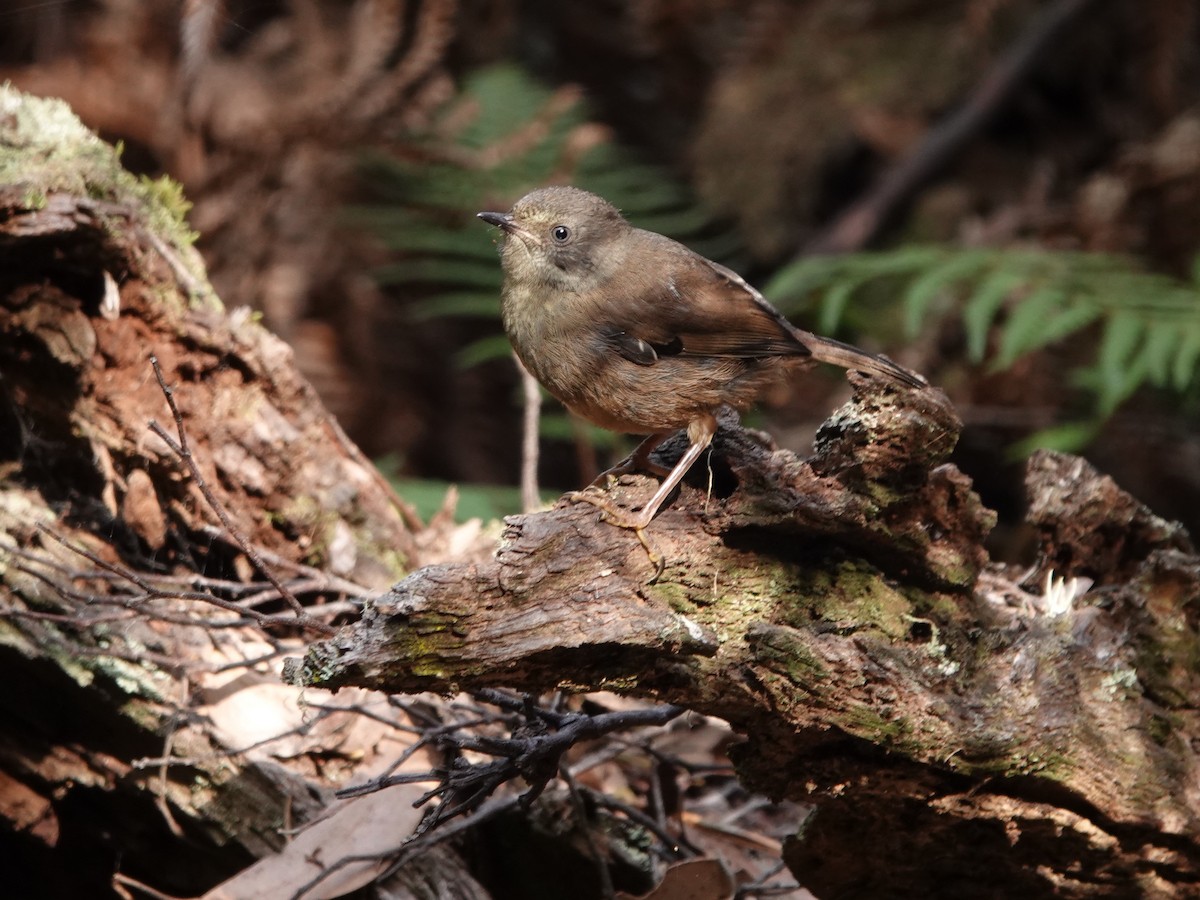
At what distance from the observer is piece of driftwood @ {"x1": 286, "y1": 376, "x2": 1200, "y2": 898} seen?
238cm

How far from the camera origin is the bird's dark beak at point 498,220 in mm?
3492

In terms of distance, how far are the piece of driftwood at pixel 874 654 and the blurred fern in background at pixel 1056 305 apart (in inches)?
84.7

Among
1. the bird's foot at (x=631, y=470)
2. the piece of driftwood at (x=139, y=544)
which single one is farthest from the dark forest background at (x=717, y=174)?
the bird's foot at (x=631, y=470)

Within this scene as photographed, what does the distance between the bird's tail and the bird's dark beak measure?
0.90m

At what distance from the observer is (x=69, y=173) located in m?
3.24

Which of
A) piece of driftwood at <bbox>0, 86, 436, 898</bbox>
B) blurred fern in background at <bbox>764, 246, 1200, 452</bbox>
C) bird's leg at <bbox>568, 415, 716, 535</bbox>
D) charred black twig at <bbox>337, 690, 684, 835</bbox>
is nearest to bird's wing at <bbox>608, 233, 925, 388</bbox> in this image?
bird's leg at <bbox>568, 415, 716, 535</bbox>

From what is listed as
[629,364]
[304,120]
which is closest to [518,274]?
[629,364]

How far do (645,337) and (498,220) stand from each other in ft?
2.17

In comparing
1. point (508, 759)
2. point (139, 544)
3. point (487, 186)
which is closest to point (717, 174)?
point (487, 186)

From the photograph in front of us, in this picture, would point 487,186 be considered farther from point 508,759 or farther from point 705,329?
point 508,759

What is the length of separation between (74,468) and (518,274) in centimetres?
132

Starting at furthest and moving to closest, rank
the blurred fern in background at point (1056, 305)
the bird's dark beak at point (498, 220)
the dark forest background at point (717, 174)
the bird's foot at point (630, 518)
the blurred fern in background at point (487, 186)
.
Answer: the blurred fern in background at point (487, 186) → the dark forest background at point (717, 174) → the blurred fern in background at point (1056, 305) → the bird's dark beak at point (498, 220) → the bird's foot at point (630, 518)

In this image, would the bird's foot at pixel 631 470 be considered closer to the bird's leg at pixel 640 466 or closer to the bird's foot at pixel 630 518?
the bird's leg at pixel 640 466

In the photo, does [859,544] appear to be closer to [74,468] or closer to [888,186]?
[74,468]
